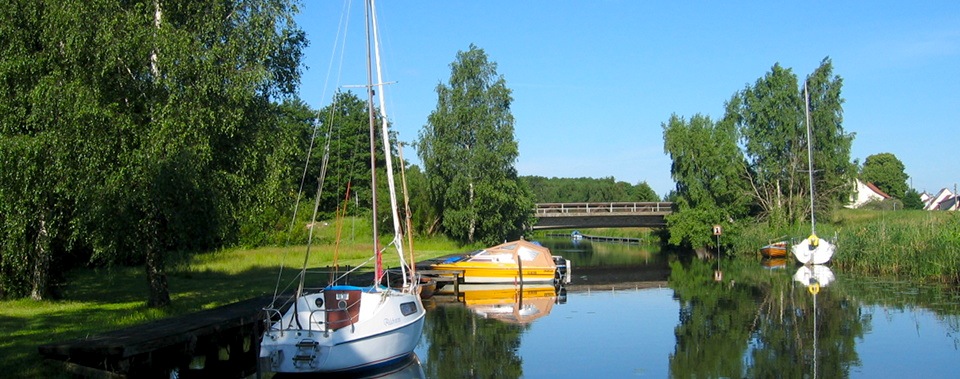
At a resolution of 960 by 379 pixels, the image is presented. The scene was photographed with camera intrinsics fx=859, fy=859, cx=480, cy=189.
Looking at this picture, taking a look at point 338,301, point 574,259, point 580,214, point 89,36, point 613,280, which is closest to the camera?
point 338,301

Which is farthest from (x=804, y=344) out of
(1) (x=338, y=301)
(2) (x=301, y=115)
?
(2) (x=301, y=115)

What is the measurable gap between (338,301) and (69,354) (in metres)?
4.85

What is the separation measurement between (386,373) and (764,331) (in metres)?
11.5

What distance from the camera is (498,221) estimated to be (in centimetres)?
5741

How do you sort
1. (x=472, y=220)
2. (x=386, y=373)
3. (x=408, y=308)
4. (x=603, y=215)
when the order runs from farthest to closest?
(x=603, y=215) < (x=472, y=220) < (x=408, y=308) < (x=386, y=373)

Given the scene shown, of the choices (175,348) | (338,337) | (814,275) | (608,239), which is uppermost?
(338,337)

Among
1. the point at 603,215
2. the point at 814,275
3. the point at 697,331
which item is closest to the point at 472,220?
the point at 603,215

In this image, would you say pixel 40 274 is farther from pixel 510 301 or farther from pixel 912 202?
pixel 912 202

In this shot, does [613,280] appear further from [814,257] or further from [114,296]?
[114,296]

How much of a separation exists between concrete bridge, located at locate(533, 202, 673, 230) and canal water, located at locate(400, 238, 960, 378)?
28429 mm

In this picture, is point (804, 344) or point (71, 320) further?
point (804, 344)

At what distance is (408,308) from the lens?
1850cm

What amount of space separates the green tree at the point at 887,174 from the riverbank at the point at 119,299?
103 metres

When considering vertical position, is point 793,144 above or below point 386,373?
above
